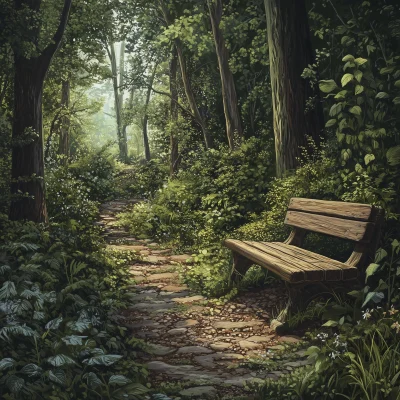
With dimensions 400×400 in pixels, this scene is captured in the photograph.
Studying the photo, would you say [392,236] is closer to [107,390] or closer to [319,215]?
[319,215]

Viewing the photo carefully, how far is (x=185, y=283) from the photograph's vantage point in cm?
696

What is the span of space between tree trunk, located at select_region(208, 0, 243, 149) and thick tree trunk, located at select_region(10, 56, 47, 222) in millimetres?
4524

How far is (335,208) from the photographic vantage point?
5539 millimetres

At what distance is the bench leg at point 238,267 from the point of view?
21.0 feet

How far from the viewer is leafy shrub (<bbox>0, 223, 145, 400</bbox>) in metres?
3.64

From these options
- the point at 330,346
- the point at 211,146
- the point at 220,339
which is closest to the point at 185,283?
the point at 220,339

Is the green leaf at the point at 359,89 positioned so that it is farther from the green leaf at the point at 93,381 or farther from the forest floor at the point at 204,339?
the green leaf at the point at 93,381

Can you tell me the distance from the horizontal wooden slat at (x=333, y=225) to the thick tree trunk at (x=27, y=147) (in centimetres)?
366

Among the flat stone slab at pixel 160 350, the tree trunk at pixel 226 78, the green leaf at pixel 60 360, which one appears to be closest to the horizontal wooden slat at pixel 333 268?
the flat stone slab at pixel 160 350

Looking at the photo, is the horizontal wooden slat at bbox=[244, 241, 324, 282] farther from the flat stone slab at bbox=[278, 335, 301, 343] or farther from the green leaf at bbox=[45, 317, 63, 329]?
the green leaf at bbox=[45, 317, 63, 329]

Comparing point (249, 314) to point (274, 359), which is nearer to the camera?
point (274, 359)

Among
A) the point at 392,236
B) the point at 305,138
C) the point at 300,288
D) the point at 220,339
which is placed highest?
the point at 305,138

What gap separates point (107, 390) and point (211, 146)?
33.0ft

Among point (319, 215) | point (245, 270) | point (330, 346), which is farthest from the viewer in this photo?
point (245, 270)
